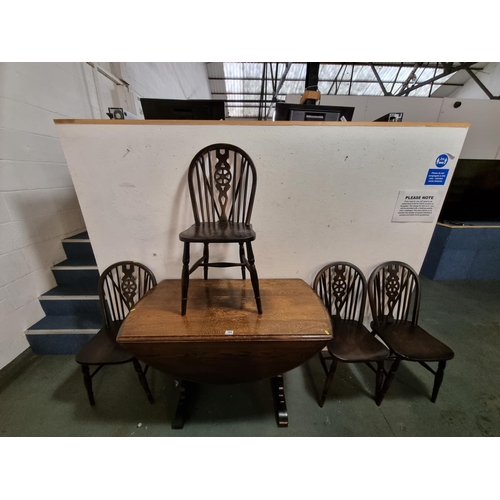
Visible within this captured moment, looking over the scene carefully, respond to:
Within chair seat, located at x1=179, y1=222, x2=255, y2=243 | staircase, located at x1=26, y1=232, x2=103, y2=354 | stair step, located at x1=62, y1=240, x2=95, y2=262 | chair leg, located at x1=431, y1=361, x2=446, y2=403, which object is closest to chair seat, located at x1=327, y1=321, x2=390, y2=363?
chair leg, located at x1=431, y1=361, x2=446, y2=403

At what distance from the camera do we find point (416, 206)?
141 cm

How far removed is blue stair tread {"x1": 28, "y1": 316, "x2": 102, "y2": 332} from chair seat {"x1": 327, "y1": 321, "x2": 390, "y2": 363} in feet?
6.09

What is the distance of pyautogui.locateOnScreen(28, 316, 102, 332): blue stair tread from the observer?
1660mm

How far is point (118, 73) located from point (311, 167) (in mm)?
2889

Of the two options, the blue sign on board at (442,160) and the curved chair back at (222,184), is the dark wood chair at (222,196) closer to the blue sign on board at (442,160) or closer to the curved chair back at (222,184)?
the curved chair back at (222,184)

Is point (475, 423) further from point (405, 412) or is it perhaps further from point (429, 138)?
point (429, 138)

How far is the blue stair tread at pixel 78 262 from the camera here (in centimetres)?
187

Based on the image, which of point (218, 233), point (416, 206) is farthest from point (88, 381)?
point (416, 206)

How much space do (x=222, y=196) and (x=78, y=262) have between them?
1.68 meters

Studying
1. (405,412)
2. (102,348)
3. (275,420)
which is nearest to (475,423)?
(405,412)

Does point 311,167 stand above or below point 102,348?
above

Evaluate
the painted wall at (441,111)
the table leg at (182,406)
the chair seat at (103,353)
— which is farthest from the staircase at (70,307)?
the painted wall at (441,111)

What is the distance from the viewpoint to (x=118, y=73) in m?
2.50

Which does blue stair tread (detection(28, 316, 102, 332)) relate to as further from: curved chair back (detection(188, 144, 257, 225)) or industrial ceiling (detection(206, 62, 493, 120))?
industrial ceiling (detection(206, 62, 493, 120))
